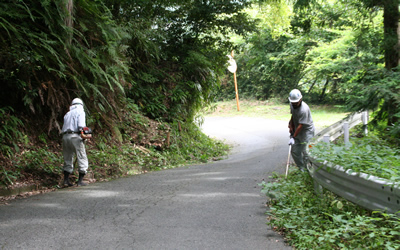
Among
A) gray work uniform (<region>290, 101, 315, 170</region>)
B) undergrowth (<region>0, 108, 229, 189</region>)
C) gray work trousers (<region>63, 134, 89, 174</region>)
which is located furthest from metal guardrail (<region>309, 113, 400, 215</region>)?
undergrowth (<region>0, 108, 229, 189</region>)

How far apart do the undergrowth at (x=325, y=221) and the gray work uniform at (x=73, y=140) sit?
4161 mm

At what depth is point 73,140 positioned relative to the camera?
27.9ft

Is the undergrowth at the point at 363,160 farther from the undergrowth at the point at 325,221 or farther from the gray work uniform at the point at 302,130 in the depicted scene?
the gray work uniform at the point at 302,130

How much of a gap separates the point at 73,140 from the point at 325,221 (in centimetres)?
570

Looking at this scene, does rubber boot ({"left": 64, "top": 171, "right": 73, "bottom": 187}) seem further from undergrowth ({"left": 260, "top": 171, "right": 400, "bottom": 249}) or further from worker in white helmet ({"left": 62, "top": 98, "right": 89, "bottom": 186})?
undergrowth ({"left": 260, "top": 171, "right": 400, "bottom": 249})

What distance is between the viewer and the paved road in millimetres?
4750

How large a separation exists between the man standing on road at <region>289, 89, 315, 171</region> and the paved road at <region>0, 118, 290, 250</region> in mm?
982

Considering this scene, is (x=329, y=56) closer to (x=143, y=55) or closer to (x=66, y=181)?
(x=143, y=55)

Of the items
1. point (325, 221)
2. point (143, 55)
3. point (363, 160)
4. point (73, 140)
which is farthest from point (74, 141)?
point (143, 55)

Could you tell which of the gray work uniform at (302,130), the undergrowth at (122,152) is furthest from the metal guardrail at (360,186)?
the undergrowth at (122,152)

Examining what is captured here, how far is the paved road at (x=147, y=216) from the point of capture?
4.75m

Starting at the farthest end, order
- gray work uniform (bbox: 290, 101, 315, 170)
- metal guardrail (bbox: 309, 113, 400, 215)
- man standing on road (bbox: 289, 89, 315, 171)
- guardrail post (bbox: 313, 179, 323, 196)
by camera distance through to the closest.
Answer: gray work uniform (bbox: 290, 101, 315, 170) < man standing on road (bbox: 289, 89, 315, 171) < guardrail post (bbox: 313, 179, 323, 196) < metal guardrail (bbox: 309, 113, 400, 215)

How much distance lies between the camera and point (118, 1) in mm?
12469

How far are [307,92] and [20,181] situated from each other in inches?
1379
